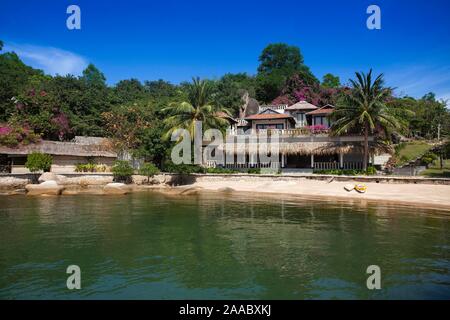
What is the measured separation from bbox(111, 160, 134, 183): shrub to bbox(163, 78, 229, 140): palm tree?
19.3 ft

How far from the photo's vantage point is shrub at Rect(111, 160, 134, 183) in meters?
36.1

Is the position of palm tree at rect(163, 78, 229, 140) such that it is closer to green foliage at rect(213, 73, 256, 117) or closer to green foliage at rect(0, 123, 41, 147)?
green foliage at rect(0, 123, 41, 147)

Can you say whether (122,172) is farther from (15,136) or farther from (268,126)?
(268,126)

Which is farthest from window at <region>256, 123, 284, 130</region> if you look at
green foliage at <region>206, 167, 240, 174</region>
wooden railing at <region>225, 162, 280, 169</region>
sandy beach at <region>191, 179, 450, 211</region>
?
sandy beach at <region>191, 179, 450, 211</region>

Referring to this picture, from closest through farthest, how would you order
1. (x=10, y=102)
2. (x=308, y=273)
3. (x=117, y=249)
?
1. (x=308, y=273)
2. (x=117, y=249)
3. (x=10, y=102)

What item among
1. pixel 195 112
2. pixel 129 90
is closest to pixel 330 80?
pixel 129 90

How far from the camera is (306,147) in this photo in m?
33.8

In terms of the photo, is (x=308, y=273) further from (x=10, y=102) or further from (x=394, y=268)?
→ (x=10, y=102)

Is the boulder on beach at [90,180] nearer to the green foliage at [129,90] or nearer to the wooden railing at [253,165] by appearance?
the wooden railing at [253,165]

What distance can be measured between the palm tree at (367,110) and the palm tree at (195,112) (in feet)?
38.2

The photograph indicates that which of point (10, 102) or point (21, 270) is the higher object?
point (10, 102)
